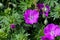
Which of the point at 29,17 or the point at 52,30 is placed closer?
the point at 52,30

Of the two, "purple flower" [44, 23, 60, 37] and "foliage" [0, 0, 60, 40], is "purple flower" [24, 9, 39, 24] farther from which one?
"purple flower" [44, 23, 60, 37]

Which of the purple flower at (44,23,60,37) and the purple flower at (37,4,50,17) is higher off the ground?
the purple flower at (37,4,50,17)

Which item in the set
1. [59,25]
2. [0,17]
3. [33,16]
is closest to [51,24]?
[59,25]

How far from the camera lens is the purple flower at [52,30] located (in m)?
2.65

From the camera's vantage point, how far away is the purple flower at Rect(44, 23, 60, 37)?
8.70 ft

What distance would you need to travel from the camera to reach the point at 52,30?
8.96 feet

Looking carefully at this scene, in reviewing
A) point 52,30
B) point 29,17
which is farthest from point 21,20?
point 52,30

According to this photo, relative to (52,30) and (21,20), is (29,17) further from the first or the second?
(52,30)

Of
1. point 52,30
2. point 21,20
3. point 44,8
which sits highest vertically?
point 44,8

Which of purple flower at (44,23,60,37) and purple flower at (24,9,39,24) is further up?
purple flower at (24,9,39,24)

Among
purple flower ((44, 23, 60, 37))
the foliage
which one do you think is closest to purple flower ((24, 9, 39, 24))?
the foliage

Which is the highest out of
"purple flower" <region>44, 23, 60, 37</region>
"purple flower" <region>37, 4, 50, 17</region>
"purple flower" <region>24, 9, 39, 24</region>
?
"purple flower" <region>37, 4, 50, 17</region>

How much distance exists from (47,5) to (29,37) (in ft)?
1.26

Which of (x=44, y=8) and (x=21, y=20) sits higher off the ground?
(x=44, y=8)
